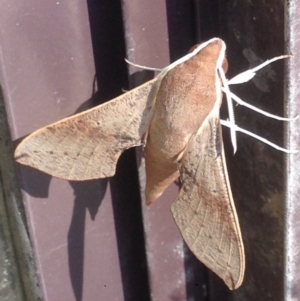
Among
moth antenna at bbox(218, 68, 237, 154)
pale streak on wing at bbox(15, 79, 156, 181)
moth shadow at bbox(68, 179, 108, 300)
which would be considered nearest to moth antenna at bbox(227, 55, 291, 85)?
moth antenna at bbox(218, 68, 237, 154)

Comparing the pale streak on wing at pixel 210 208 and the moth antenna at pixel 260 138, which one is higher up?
the moth antenna at pixel 260 138

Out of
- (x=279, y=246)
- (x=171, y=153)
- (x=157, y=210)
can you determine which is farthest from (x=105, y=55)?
(x=279, y=246)

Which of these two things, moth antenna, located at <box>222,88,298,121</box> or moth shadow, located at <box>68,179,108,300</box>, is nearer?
moth antenna, located at <box>222,88,298,121</box>

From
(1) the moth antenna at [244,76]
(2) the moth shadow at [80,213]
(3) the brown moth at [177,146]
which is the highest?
(1) the moth antenna at [244,76]

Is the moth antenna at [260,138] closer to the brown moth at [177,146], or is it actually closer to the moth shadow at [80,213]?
the brown moth at [177,146]

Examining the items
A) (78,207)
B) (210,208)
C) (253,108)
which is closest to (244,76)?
(253,108)

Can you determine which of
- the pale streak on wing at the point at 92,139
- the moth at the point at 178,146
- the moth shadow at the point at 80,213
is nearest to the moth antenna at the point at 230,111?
the moth at the point at 178,146

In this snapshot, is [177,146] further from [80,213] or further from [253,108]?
[80,213]

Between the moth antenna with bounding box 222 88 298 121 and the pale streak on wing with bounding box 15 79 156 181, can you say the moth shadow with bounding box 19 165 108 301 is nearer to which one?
the pale streak on wing with bounding box 15 79 156 181
